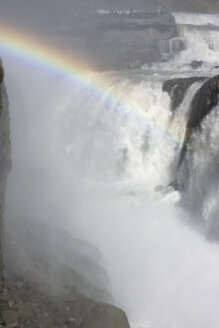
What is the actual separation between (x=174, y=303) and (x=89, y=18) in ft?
87.7

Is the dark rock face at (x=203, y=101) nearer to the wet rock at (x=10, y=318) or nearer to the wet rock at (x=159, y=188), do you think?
the wet rock at (x=159, y=188)

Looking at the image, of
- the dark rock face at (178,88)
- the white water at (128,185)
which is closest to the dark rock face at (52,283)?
the white water at (128,185)

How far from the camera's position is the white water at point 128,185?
9.93 meters

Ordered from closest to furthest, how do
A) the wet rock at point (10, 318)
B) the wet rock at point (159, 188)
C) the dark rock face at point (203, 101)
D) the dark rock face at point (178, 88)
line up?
1. the wet rock at point (10, 318)
2. the dark rock face at point (203, 101)
3. the wet rock at point (159, 188)
4. the dark rock face at point (178, 88)

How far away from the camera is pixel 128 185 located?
16141mm

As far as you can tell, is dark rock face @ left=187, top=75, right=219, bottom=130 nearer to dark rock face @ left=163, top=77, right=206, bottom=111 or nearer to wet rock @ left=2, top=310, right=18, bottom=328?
dark rock face @ left=163, top=77, right=206, bottom=111

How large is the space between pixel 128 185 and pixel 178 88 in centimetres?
447

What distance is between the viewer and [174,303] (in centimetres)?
945

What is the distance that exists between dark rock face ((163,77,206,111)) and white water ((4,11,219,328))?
38 centimetres

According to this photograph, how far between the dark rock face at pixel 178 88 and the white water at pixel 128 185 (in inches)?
14.8

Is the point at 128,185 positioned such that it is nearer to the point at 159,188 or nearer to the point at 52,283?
the point at 159,188

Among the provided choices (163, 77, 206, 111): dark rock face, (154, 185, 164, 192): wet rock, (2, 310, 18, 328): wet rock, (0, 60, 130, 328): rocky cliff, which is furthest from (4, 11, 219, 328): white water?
(2, 310, 18, 328): wet rock

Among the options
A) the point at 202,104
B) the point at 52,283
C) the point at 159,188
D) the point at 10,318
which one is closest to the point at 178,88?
the point at 202,104

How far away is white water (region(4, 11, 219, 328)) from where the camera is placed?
9930 millimetres
